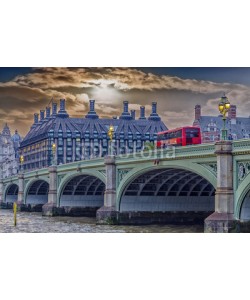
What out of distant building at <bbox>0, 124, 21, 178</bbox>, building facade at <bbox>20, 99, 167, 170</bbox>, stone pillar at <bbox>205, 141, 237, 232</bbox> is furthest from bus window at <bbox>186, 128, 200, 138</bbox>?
distant building at <bbox>0, 124, 21, 178</bbox>

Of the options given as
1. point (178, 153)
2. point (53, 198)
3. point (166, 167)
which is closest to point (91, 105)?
point (53, 198)

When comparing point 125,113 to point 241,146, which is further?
point 125,113

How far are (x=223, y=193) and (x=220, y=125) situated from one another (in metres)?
32.2

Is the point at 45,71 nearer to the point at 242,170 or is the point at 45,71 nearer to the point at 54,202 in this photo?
the point at 242,170

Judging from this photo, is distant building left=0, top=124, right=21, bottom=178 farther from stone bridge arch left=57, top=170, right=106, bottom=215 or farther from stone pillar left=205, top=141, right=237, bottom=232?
stone pillar left=205, top=141, right=237, bottom=232

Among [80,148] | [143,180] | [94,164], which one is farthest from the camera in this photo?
[80,148]

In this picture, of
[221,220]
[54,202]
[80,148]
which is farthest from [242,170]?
[80,148]

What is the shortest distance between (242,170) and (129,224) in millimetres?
14332

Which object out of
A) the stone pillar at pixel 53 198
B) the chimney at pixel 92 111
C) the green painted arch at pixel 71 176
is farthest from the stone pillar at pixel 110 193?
the stone pillar at pixel 53 198

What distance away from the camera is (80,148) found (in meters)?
75.1

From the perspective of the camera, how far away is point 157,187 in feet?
138

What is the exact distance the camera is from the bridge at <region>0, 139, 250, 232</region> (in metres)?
28.0

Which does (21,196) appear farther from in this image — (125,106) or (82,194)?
(125,106)

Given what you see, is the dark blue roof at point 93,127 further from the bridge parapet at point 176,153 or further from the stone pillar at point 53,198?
the bridge parapet at point 176,153
